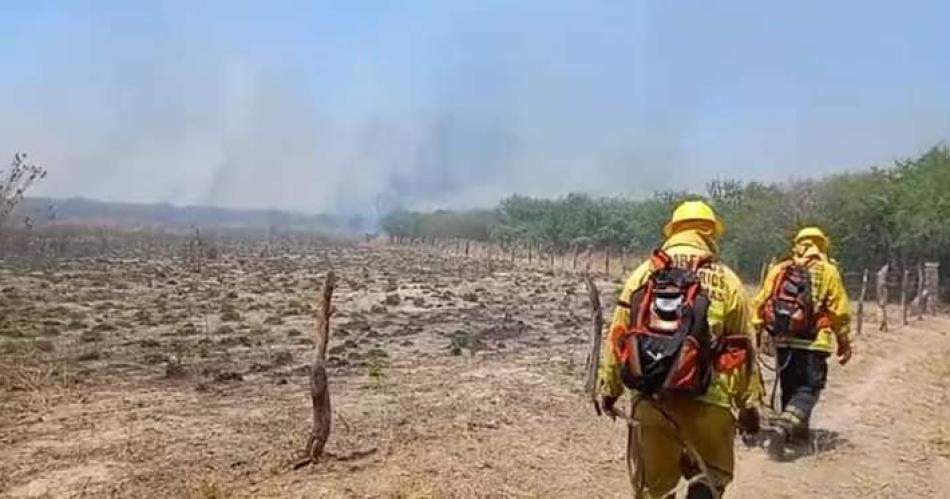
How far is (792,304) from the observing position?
290 inches

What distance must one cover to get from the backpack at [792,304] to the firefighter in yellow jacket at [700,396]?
2.97 meters

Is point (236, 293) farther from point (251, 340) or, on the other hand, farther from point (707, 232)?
point (707, 232)

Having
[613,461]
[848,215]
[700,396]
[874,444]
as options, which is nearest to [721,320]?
[700,396]

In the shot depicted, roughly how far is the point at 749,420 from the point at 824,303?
9.67ft

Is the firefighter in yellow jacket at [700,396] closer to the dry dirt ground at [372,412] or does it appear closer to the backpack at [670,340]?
the backpack at [670,340]

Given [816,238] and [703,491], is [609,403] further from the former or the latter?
[816,238]

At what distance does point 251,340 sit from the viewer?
19.8m

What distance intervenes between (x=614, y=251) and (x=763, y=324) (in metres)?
54.3

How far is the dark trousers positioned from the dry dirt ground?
409mm

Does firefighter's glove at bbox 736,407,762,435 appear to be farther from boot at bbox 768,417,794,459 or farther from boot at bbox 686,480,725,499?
boot at bbox 768,417,794,459

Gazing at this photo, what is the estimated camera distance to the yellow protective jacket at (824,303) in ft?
23.8

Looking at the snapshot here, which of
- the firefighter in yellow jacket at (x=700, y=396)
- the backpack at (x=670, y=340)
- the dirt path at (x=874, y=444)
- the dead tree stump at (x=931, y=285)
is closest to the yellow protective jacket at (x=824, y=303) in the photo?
the dirt path at (x=874, y=444)

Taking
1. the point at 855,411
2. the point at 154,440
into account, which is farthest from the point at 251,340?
the point at 855,411

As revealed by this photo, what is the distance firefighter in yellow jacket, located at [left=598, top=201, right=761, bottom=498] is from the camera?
14.1ft
